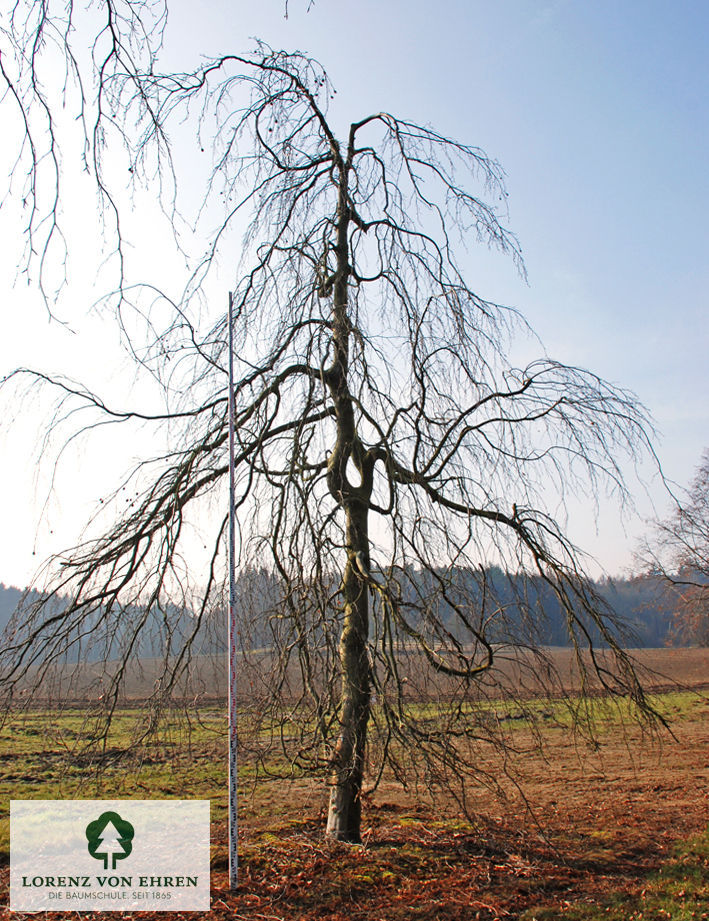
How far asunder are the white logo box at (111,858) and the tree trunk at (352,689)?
1192mm

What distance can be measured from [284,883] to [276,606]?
2.00 m

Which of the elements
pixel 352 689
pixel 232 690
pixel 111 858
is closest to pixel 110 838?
pixel 111 858

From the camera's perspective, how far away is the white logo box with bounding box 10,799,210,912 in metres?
4.83

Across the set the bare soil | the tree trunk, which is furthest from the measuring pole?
the tree trunk

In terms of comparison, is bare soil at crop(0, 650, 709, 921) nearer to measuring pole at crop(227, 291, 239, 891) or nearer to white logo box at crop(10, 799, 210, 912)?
white logo box at crop(10, 799, 210, 912)

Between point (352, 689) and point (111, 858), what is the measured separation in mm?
2563

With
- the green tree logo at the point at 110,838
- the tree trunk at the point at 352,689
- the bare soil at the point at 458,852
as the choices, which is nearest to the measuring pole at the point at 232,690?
the bare soil at the point at 458,852

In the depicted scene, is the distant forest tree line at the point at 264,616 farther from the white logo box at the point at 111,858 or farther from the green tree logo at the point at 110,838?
the green tree logo at the point at 110,838

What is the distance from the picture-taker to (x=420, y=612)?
5.03m

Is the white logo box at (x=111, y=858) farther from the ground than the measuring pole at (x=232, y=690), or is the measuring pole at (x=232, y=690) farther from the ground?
the measuring pole at (x=232, y=690)

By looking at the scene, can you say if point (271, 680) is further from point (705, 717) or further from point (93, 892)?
point (705, 717)

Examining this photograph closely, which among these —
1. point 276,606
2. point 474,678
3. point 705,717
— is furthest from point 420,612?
point 705,717

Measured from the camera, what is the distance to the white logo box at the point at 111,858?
4.83 m

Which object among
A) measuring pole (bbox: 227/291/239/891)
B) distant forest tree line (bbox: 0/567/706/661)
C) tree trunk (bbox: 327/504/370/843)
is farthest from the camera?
tree trunk (bbox: 327/504/370/843)
